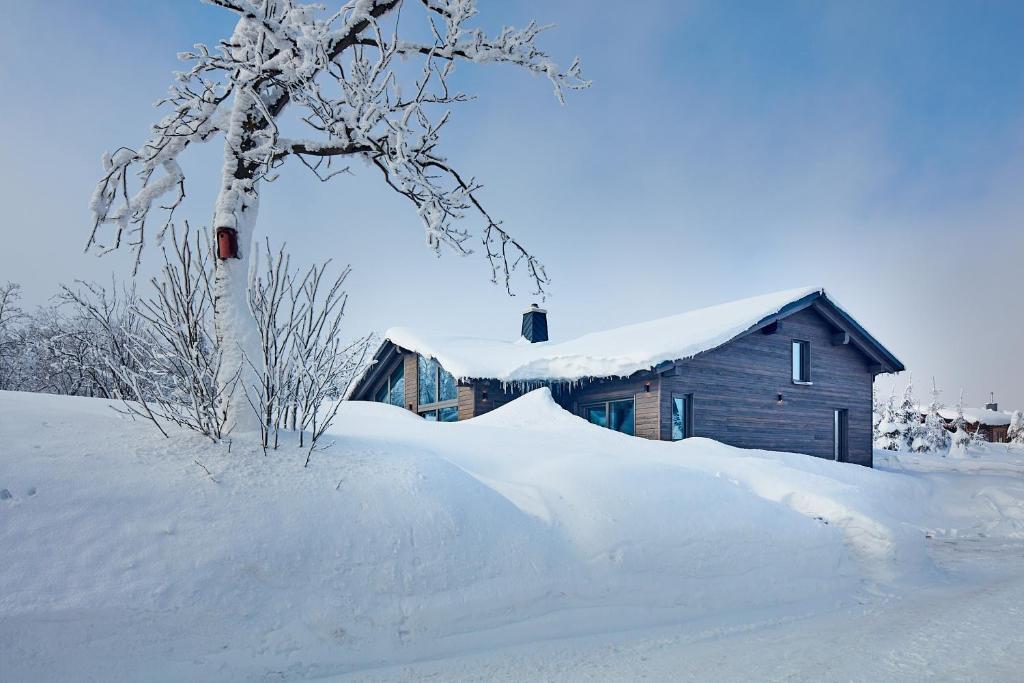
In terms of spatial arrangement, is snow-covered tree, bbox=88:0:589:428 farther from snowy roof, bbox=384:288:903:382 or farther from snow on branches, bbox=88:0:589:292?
snowy roof, bbox=384:288:903:382

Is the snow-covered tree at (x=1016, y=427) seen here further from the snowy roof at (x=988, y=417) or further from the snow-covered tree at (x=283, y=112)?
the snow-covered tree at (x=283, y=112)

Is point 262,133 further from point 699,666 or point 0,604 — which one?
point 699,666

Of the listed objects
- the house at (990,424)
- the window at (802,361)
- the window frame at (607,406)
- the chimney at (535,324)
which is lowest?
the house at (990,424)

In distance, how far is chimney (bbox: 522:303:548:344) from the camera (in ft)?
70.3

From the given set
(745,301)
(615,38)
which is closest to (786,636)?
(615,38)

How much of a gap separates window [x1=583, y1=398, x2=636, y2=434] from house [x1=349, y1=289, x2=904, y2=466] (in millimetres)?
28

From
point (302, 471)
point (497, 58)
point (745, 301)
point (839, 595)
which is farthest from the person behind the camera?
point (745, 301)

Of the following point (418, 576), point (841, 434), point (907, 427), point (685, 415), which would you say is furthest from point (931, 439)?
point (418, 576)

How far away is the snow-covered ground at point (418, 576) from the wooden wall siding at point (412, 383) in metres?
13.7

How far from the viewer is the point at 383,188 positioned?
21.4 ft

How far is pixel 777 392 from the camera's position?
1666cm

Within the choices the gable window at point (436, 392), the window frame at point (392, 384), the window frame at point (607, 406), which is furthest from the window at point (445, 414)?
the window frame at point (607, 406)

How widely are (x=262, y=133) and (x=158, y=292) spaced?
5.79ft

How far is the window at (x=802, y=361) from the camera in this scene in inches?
687
